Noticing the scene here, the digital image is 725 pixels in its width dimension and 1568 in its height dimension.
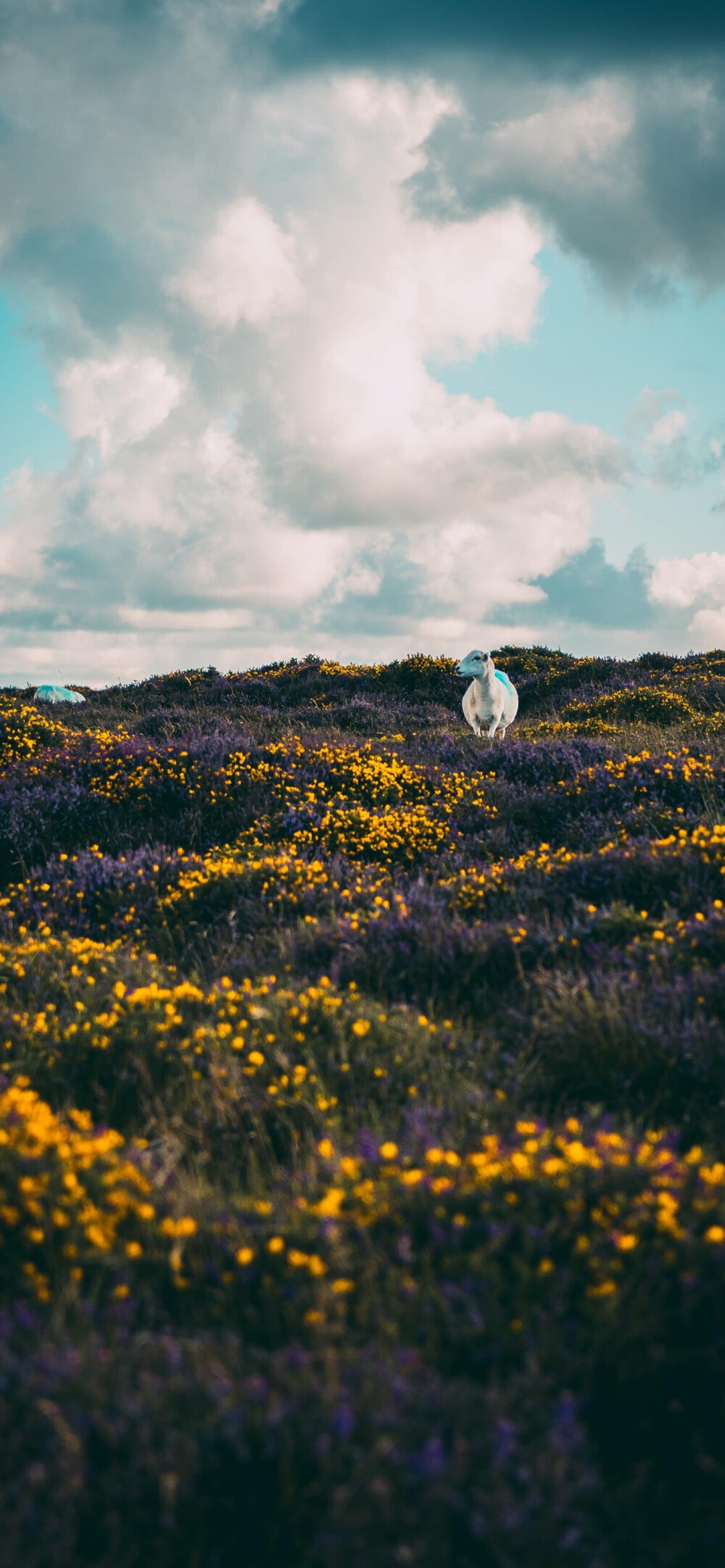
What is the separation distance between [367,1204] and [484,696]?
36.2 feet

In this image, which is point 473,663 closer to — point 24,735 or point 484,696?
point 484,696

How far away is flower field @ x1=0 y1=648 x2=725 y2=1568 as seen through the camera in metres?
2.02

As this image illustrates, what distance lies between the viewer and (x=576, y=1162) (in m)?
2.93

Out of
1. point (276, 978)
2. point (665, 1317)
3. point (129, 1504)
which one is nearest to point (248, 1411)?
point (129, 1504)

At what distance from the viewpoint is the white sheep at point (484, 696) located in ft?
42.1

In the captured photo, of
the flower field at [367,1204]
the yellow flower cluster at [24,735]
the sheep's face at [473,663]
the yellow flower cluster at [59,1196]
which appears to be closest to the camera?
the flower field at [367,1204]

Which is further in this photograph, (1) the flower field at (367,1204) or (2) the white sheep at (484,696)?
(2) the white sheep at (484,696)

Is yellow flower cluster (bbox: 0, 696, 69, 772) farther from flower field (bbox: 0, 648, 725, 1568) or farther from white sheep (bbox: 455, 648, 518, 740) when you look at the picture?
white sheep (bbox: 455, 648, 518, 740)

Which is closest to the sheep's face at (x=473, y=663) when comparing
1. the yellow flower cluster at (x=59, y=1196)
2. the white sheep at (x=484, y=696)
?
the white sheep at (x=484, y=696)

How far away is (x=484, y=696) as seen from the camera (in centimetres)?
1330

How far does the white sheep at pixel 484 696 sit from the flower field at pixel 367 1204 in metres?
5.49

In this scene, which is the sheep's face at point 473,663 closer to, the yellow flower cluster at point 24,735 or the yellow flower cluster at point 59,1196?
the yellow flower cluster at point 24,735

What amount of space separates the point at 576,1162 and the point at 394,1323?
88 cm

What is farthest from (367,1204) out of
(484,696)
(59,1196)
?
(484,696)
